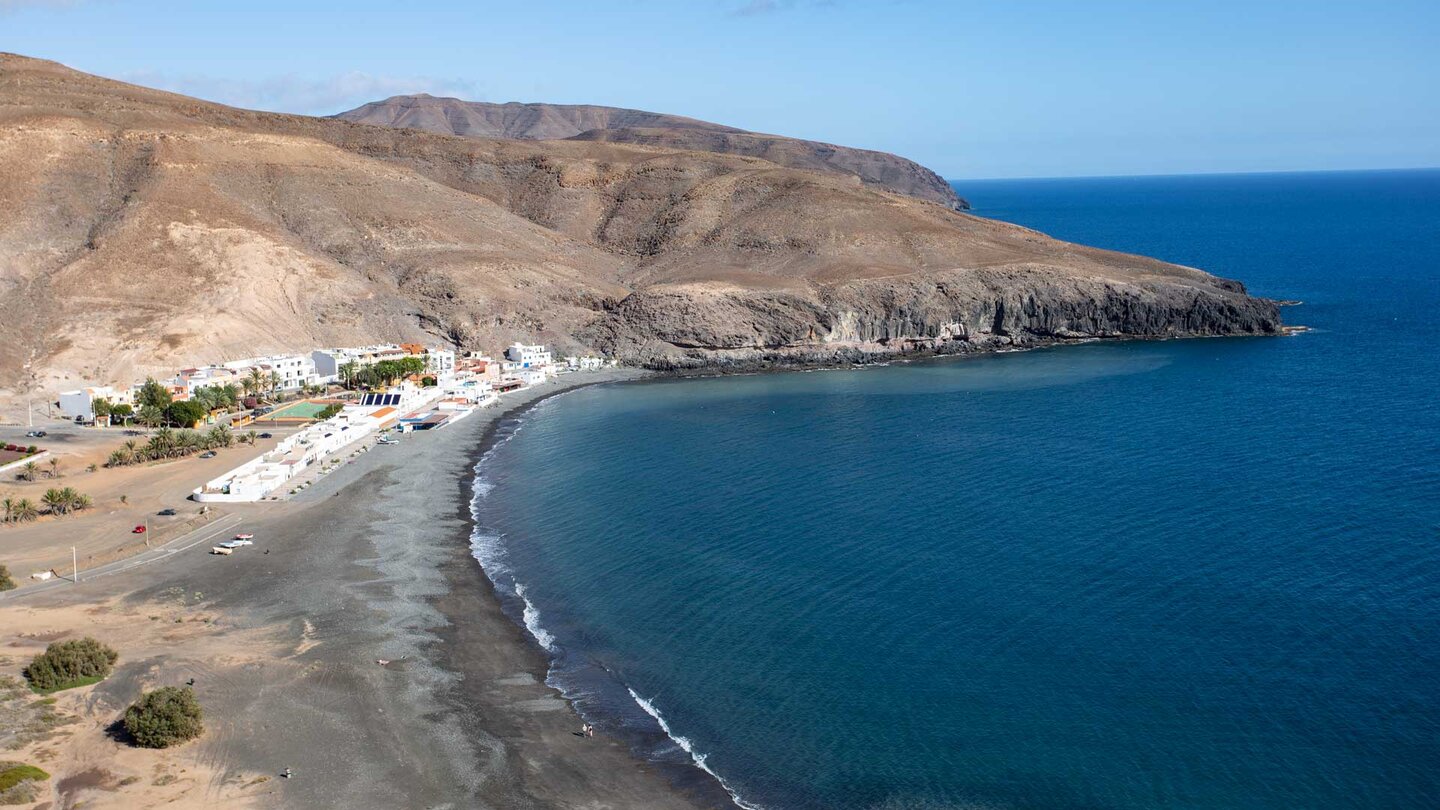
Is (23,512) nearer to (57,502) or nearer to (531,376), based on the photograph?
(57,502)

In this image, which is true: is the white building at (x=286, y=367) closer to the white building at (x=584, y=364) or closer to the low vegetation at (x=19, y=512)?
the white building at (x=584, y=364)

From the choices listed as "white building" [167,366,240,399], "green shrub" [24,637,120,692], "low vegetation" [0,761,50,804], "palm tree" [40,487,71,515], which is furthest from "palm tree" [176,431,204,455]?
"low vegetation" [0,761,50,804]

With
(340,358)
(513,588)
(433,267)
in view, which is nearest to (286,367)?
(340,358)

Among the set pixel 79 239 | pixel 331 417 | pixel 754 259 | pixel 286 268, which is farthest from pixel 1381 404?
pixel 79 239

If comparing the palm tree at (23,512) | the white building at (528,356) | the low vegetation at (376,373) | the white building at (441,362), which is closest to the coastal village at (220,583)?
the palm tree at (23,512)

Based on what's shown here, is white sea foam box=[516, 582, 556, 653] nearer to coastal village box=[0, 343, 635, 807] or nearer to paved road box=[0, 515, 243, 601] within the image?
coastal village box=[0, 343, 635, 807]
